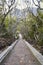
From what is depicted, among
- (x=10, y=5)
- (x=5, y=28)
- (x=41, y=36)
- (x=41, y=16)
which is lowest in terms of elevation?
(x=5, y=28)

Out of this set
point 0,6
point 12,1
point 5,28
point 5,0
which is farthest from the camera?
point 5,28

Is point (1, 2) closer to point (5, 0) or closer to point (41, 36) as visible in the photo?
point (5, 0)

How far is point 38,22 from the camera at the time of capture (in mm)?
31422

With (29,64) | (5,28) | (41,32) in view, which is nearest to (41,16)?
(41,32)

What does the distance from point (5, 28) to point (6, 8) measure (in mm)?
20931

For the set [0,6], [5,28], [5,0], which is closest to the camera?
[5,0]

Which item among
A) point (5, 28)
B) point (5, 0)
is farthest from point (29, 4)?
point (5, 28)

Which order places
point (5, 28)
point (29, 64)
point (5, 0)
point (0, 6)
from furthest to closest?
point (5, 28) < point (0, 6) < point (5, 0) < point (29, 64)

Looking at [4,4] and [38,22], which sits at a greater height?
[4,4]

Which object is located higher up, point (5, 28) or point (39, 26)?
point (39, 26)

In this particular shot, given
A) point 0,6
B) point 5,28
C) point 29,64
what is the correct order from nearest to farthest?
point 29,64 < point 0,6 < point 5,28

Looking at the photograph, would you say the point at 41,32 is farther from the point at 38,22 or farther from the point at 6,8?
the point at 6,8

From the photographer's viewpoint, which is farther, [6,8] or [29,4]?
[29,4]

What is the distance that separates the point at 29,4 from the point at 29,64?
63.2 feet
